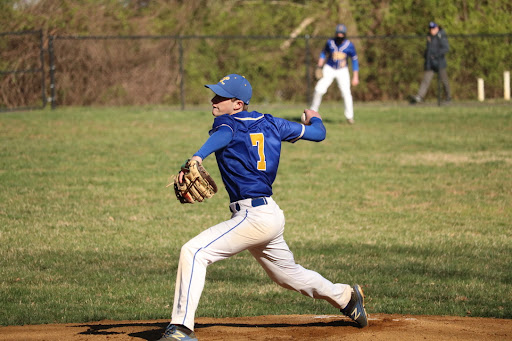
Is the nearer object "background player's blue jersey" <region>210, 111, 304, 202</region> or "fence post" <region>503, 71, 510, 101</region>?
"background player's blue jersey" <region>210, 111, 304, 202</region>

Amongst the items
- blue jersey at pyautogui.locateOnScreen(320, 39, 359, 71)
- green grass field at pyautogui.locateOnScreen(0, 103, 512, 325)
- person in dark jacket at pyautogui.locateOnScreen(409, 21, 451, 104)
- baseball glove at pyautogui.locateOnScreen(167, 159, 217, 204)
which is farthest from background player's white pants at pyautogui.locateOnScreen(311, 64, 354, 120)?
baseball glove at pyautogui.locateOnScreen(167, 159, 217, 204)

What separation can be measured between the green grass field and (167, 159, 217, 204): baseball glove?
2.02 m

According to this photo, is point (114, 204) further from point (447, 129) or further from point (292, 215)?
point (447, 129)

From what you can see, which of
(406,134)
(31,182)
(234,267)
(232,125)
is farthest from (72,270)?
(406,134)

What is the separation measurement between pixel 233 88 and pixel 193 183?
0.78 metres

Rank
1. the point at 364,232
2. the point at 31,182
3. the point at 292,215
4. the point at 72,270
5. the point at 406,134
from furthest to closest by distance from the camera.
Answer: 1. the point at 406,134
2. the point at 31,182
3. the point at 292,215
4. the point at 364,232
5. the point at 72,270

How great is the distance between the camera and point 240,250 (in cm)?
541

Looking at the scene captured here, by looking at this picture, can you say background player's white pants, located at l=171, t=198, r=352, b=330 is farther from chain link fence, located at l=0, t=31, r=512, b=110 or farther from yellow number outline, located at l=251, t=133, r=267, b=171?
chain link fence, located at l=0, t=31, r=512, b=110

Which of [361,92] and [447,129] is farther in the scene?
[361,92]

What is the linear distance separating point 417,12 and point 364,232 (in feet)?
58.2

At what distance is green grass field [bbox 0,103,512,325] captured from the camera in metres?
7.66

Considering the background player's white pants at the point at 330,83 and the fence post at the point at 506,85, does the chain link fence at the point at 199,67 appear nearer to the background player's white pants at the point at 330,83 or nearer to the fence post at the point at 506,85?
the fence post at the point at 506,85

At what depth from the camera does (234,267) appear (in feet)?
29.6

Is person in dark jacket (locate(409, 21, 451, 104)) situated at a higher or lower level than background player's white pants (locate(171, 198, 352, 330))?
higher
